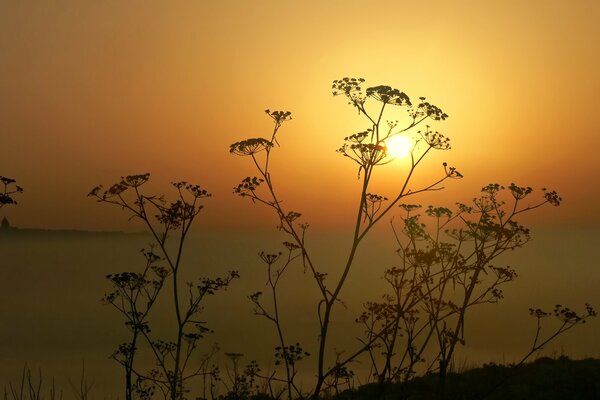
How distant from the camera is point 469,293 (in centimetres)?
1173

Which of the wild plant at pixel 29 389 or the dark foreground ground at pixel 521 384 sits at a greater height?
the wild plant at pixel 29 389

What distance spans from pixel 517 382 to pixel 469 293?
7.28 meters

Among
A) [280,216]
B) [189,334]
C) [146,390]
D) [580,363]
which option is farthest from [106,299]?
[580,363]

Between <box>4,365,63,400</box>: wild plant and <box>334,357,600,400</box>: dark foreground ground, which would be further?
<box>334,357,600,400</box>: dark foreground ground

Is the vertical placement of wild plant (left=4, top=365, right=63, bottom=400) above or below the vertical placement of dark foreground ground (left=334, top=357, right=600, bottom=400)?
above

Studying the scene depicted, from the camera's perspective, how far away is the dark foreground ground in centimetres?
1529

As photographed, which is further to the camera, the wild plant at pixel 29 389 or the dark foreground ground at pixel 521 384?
the dark foreground ground at pixel 521 384

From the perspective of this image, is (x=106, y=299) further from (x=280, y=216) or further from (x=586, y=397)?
(x=586, y=397)

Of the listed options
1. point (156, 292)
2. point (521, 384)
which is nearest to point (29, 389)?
point (156, 292)

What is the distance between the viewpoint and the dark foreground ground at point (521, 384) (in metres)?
15.3

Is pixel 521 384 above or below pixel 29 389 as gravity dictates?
below

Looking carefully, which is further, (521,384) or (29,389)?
(521,384)

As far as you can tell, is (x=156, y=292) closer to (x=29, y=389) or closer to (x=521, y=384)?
(x=29, y=389)

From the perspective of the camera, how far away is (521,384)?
16.8 m
